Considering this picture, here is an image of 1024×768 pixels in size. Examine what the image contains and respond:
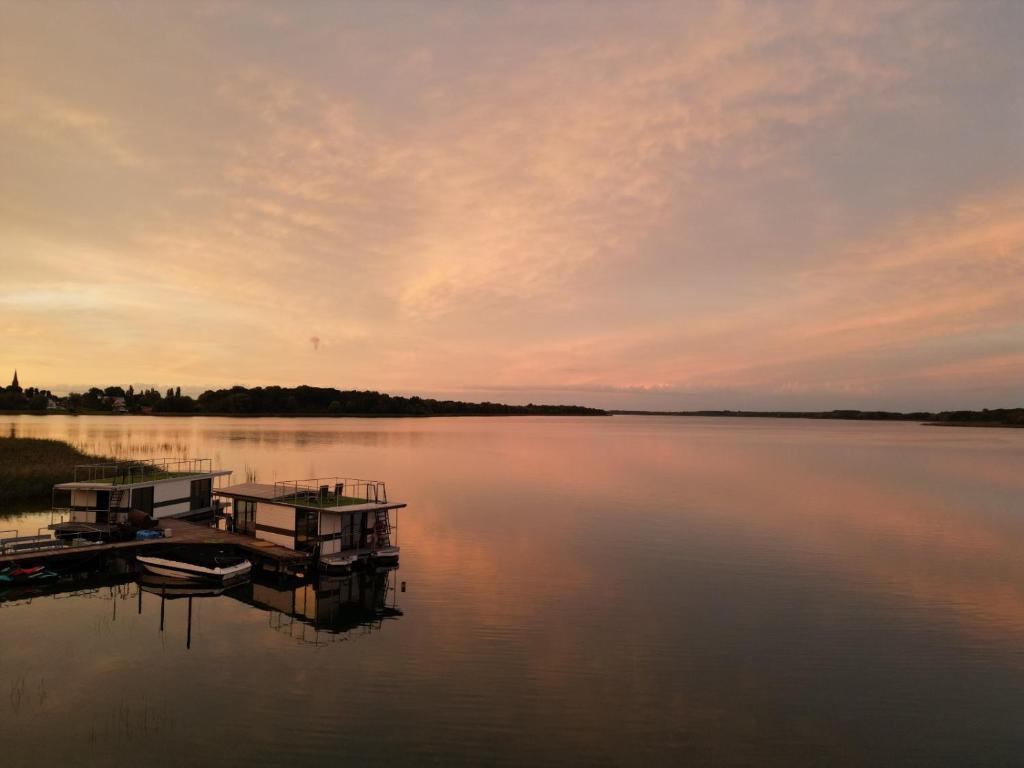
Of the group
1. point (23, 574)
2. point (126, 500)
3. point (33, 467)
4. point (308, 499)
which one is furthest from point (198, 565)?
point (33, 467)

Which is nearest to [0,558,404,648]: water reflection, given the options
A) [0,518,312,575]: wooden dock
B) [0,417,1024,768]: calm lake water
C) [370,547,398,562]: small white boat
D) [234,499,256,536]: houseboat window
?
[0,417,1024,768]: calm lake water

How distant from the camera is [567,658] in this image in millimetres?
20797

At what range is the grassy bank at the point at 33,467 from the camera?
47625 millimetres

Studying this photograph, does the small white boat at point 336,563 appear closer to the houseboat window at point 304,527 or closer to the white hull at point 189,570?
the houseboat window at point 304,527

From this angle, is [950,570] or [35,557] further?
[950,570]

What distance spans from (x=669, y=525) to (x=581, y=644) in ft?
78.5

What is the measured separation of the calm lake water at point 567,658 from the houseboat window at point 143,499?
9620mm

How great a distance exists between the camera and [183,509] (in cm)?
4088

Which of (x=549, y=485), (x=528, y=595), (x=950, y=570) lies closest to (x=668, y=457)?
(x=549, y=485)

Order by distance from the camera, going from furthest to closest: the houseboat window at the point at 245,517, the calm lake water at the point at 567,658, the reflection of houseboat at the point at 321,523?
1. the houseboat window at the point at 245,517
2. the reflection of houseboat at the point at 321,523
3. the calm lake water at the point at 567,658

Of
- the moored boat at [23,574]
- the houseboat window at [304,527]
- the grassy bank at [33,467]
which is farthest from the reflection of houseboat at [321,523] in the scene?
the grassy bank at [33,467]

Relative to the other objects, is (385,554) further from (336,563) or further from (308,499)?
(308,499)

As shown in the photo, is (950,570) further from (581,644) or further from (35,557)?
(35,557)

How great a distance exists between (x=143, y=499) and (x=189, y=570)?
11472 millimetres
